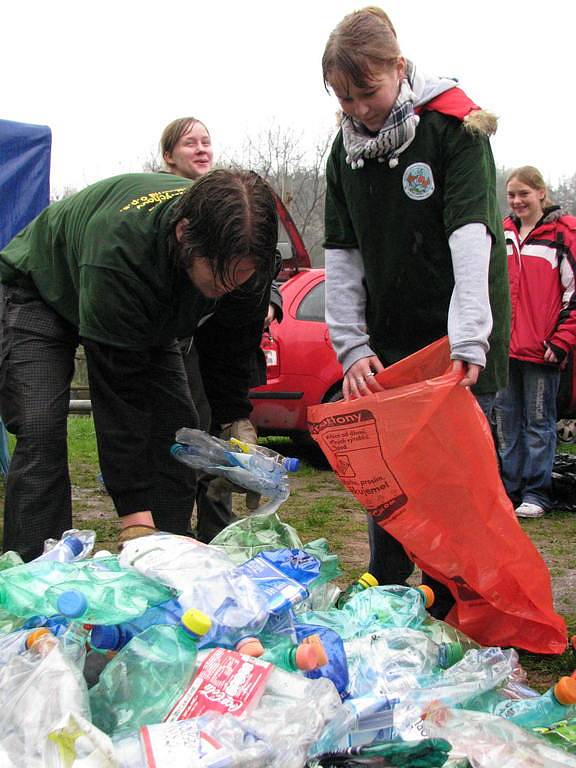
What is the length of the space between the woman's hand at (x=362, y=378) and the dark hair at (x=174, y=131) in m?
1.52

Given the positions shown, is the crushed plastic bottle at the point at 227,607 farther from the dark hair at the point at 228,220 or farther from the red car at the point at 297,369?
the red car at the point at 297,369

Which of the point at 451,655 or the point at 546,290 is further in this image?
the point at 546,290

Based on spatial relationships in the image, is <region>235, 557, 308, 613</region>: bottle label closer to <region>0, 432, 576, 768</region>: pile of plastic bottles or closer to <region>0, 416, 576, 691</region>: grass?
<region>0, 432, 576, 768</region>: pile of plastic bottles

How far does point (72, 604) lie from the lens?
1708 mm

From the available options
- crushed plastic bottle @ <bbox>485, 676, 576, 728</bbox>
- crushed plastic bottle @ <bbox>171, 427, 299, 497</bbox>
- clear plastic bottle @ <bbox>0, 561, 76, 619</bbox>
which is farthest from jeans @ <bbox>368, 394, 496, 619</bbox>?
clear plastic bottle @ <bbox>0, 561, 76, 619</bbox>

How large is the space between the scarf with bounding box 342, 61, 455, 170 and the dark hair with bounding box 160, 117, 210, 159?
4.16 feet

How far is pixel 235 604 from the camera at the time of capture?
1.82 metres

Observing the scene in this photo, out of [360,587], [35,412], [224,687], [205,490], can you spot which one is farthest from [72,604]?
[205,490]

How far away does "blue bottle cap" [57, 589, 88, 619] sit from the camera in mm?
1705

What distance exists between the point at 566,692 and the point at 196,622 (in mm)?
817

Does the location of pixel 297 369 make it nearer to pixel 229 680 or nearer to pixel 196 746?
pixel 229 680

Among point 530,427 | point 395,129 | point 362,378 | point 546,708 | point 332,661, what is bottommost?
point 530,427

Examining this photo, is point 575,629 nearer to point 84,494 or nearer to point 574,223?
point 574,223

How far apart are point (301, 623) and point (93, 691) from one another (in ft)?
1.73
